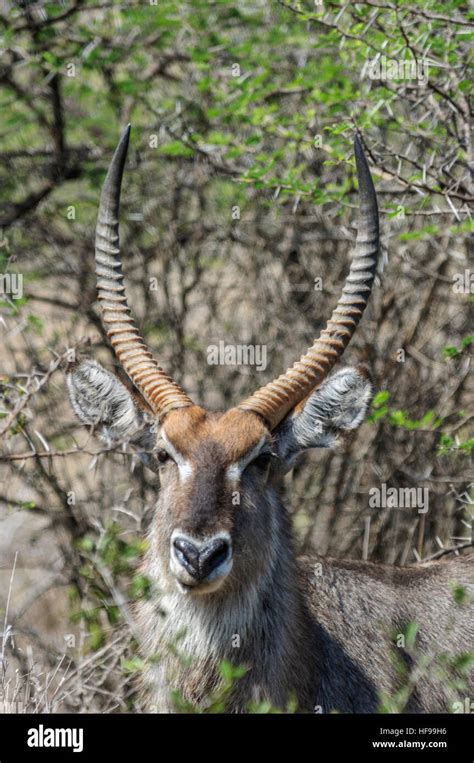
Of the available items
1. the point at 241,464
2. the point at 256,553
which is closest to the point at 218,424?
the point at 241,464

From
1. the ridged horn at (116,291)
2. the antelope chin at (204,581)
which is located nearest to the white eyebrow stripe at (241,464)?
the antelope chin at (204,581)

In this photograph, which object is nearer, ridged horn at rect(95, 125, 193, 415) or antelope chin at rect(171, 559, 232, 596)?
antelope chin at rect(171, 559, 232, 596)

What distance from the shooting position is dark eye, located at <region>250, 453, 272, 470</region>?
663cm

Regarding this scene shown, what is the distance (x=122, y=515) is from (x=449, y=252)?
383 centimetres

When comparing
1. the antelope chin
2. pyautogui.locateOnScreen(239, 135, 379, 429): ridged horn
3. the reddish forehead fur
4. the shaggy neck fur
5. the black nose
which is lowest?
the shaggy neck fur

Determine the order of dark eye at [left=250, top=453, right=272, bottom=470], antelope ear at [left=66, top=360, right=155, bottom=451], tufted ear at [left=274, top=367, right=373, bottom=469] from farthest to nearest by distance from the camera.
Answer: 1. antelope ear at [left=66, top=360, right=155, bottom=451]
2. tufted ear at [left=274, top=367, right=373, bottom=469]
3. dark eye at [left=250, top=453, right=272, bottom=470]

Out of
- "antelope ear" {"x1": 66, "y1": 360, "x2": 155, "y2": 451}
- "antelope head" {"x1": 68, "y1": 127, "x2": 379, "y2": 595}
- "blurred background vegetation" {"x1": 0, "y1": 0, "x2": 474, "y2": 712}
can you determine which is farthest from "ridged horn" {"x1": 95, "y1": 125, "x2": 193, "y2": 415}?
"blurred background vegetation" {"x1": 0, "y1": 0, "x2": 474, "y2": 712}

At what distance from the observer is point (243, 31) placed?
1171 cm

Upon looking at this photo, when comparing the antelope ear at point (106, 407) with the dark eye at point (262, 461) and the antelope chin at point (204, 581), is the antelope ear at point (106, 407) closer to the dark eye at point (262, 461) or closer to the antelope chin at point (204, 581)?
the dark eye at point (262, 461)

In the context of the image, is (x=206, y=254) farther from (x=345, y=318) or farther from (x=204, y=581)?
(x=204, y=581)

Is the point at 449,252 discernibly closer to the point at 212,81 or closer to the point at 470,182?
the point at 470,182

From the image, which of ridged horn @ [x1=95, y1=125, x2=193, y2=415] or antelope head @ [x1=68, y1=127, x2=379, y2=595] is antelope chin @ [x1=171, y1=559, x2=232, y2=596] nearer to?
antelope head @ [x1=68, y1=127, x2=379, y2=595]

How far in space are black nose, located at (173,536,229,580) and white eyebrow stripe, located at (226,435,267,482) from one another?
570 mm

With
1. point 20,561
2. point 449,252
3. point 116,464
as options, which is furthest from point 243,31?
point 20,561
